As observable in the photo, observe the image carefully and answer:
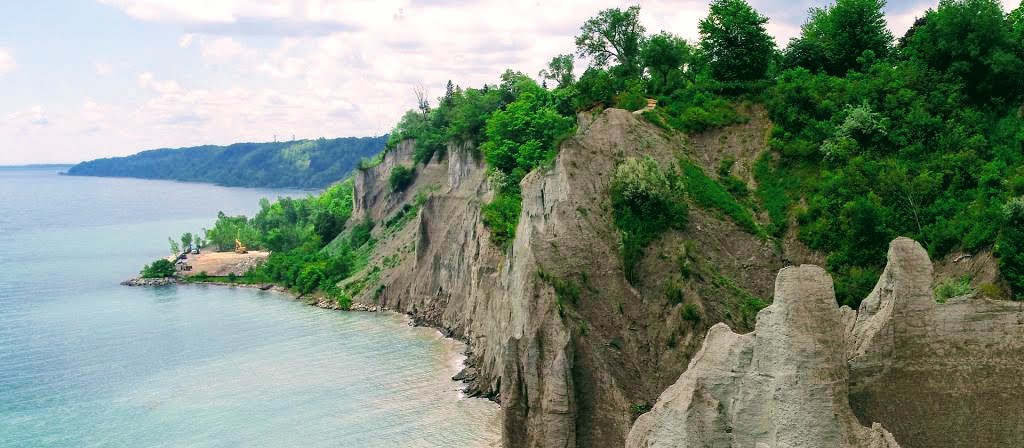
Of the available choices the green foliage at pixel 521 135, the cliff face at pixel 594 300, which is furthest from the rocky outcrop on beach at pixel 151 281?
the cliff face at pixel 594 300

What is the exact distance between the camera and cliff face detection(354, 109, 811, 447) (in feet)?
100

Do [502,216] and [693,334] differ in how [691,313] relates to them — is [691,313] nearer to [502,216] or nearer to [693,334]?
[693,334]

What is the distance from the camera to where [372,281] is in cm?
7444

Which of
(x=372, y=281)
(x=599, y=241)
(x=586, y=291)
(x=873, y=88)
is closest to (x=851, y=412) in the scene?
(x=586, y=291)

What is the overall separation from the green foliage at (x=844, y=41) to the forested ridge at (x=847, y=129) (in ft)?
0.25

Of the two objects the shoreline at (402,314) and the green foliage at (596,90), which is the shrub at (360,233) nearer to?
the shoreline at (402,314)

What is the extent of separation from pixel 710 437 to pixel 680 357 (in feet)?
39.1

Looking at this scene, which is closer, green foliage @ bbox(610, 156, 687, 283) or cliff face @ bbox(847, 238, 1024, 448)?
cliff face @ bbox(847, 238, 1024, 448)

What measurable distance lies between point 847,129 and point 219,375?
3785cm

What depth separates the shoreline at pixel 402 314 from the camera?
45312 millimetres

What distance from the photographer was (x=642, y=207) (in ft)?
119

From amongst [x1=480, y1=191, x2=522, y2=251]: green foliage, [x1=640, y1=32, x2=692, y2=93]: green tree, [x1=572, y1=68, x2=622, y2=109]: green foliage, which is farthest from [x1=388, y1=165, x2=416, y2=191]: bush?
[x1=640, y1=32, x2=692, y2=93]: green tree

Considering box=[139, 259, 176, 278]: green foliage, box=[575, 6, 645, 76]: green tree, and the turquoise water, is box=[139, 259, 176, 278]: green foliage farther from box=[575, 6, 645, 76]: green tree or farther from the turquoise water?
box=[575, 6, 645, 76]: green tree

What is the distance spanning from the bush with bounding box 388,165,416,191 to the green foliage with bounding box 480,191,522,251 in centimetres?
3340
